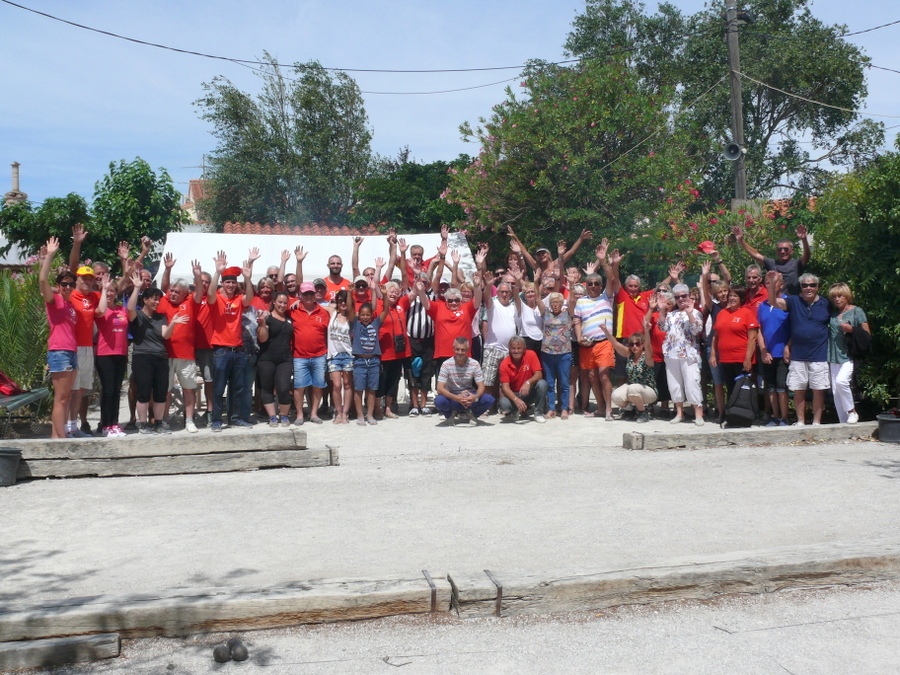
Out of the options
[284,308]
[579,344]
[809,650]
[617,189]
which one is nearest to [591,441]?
[579,344]

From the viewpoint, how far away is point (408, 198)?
2908cm

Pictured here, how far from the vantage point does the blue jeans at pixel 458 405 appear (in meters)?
10.7

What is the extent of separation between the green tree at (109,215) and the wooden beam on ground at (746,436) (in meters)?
15.3

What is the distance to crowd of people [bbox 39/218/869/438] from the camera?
9703 millimetres

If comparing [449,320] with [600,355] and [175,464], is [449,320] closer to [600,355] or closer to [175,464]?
[600,355]

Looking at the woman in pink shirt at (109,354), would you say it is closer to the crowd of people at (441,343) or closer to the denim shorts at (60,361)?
the crowd of people at (441,343)

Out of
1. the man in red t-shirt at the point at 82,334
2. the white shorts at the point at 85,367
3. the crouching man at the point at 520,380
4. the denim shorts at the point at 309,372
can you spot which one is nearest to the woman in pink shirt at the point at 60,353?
the man in red t-shirt at the point at 82,334

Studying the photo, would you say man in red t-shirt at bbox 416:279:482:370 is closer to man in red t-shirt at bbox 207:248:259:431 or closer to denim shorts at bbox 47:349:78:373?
man in red t-shirt at bbox 207:248:259:431

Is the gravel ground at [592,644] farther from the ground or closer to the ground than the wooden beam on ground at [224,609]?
closer to the ground

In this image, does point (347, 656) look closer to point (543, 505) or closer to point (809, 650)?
point (809, 650)

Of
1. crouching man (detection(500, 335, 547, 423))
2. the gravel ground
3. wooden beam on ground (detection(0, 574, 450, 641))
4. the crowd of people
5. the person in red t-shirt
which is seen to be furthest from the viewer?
crouching man (detection(500, 335, 547, 423))

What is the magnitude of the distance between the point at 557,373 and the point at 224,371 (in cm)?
430

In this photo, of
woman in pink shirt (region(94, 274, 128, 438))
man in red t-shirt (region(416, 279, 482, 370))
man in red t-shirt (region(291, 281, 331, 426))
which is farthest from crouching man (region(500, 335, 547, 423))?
woman in pink shirt (region(94, 274, 128, 438))

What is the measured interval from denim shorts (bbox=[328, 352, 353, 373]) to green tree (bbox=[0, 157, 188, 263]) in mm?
11672
